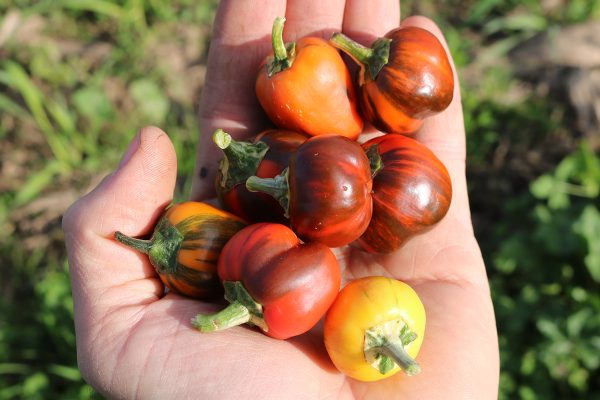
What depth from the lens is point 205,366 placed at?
310cm

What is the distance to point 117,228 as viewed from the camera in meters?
3.51

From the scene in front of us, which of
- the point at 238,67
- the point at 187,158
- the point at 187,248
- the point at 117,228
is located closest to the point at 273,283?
the point at 187,248

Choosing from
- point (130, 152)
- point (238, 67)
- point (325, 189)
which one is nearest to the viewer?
point (325, 189)

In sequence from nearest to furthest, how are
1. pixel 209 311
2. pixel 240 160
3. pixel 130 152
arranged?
1. pixel 209 311
2. pixel 130 152
3. pixel 240 160

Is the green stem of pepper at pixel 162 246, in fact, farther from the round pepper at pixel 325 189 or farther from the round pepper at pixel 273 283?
the round pepper at pixel 325 189

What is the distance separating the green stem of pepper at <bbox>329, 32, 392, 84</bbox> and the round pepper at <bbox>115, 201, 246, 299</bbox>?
1.28 metres

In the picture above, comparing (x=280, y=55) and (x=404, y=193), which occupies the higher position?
(x=280, y=55)

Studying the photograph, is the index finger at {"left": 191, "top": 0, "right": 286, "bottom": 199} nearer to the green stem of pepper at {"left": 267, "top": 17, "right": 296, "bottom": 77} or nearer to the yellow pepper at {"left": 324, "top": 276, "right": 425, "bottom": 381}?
the green stem of pepper at {"left": 267, "top": 17, "right": 296, "bottom": 77}

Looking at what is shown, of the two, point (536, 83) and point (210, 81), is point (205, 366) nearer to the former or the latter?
point (210, 81)

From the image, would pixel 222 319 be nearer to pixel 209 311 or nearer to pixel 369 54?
pixel 209 311

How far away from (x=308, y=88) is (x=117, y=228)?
137 centimetres

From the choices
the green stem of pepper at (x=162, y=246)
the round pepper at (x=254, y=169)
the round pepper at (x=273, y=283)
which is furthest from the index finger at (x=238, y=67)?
the round pepper at (x=273, y=283)

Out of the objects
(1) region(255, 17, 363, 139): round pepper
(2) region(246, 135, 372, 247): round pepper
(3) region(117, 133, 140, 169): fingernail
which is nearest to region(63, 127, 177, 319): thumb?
(3) region(117, 133, 140, 169): fingernail

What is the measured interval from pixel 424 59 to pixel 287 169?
1.07 metres
